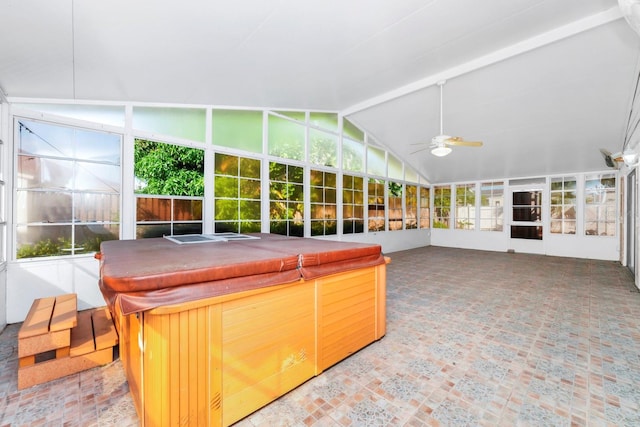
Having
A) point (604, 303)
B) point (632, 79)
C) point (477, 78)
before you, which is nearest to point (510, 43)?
point (477, 78)

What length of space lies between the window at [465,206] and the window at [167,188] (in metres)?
9.03

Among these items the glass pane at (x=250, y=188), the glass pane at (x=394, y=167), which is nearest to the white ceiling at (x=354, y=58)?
the glass pane at (x=250, y=188)

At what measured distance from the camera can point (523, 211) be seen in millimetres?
9023

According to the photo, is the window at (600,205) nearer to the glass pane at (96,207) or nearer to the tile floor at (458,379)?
the tile floor at (458,379)

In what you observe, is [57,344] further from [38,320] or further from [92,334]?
[92,334]

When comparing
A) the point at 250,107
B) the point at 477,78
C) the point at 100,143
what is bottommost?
the point at 100,143

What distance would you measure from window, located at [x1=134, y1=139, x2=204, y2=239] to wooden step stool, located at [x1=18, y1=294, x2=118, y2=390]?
1.71m

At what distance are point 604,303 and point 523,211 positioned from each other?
5780 mm

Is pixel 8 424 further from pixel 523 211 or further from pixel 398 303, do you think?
pixel 523 211

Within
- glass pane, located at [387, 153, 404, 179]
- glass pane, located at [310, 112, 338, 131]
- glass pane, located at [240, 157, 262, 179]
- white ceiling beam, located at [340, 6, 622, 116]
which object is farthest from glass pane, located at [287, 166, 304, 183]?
glass pane, located at [387, 153, 404, 179]

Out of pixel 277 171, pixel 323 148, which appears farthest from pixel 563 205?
pixel 277 171

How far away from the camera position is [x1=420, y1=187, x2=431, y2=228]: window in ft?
34.5

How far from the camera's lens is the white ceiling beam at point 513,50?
3473 mm

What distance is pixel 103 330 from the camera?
8.67 ft
